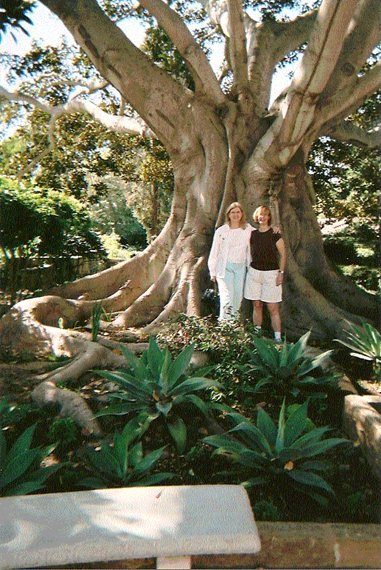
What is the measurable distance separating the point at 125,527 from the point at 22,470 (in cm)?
111

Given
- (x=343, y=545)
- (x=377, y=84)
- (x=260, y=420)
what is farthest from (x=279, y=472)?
(x=377, y=84)

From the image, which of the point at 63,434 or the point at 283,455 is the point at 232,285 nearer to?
the point at 63,434

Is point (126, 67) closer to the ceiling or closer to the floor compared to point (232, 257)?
closer to the ceiling

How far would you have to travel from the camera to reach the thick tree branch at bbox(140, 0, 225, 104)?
699 centimetres

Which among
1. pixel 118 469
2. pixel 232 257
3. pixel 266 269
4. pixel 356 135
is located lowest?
pixel 118 469

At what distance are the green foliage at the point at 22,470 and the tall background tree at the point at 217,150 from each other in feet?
10.2

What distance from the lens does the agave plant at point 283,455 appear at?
10.5ft

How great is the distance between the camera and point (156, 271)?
8297 mm

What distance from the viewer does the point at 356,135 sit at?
9.43 meters

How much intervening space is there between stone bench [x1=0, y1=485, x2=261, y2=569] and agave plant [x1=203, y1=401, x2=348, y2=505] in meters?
0.93

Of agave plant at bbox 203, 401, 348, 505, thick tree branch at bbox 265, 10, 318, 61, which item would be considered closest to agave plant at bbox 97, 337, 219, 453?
agave plant at bbox 203, 401, 348, 505

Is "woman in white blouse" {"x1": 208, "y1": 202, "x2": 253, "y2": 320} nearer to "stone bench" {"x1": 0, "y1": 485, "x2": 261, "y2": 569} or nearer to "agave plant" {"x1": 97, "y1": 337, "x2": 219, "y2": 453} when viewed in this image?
"agave plant" {"x1": 97, "y1": 337, "x2": 219, "y2": 453}

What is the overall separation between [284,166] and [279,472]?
509cm

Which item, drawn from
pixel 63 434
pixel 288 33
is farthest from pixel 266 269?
pixel 288 33
